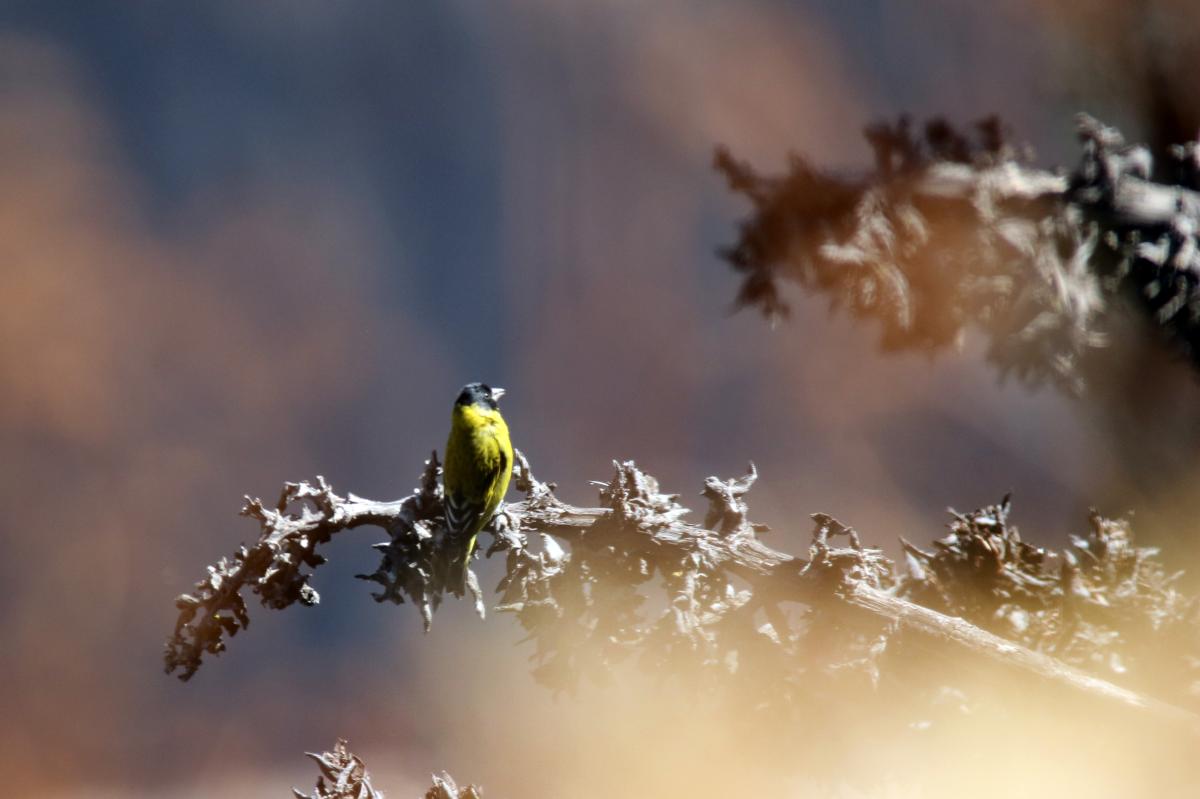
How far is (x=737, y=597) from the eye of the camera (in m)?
0.68

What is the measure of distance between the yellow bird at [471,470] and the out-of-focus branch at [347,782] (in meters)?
0.17

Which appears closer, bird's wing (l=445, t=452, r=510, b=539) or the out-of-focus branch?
the out-of-focus branch

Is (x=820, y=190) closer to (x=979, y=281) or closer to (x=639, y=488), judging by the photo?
(x=979, y=281)

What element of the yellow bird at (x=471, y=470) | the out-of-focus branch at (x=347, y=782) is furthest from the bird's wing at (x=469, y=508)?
the out-of-focus branch at (x=347, y=782)

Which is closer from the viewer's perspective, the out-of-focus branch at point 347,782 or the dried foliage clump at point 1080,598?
the out-of-focus branch at point 347,782

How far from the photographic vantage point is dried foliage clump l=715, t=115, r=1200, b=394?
0.77 meters

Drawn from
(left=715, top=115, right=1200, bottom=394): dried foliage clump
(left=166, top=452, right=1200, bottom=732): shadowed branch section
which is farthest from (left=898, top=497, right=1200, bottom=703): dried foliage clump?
(left=715, top=115, right=1200, bottom=394): dried foliage clump

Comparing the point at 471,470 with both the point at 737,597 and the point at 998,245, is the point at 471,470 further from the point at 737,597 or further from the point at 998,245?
the point at 998,245

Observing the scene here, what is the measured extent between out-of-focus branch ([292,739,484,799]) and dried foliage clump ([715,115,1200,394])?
0.56 m

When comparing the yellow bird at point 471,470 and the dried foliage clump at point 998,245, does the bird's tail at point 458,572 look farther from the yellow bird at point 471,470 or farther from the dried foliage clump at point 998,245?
the dried foliage clump at point 998,245

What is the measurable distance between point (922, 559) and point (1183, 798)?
0.28 m

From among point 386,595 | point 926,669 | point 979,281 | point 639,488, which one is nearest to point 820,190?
point 979,281

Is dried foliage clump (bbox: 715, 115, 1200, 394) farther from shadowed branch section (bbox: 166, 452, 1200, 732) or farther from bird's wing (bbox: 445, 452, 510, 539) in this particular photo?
bird's wing (bbox: 445, 452, 510, 539)

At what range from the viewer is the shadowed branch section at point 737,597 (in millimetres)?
656
